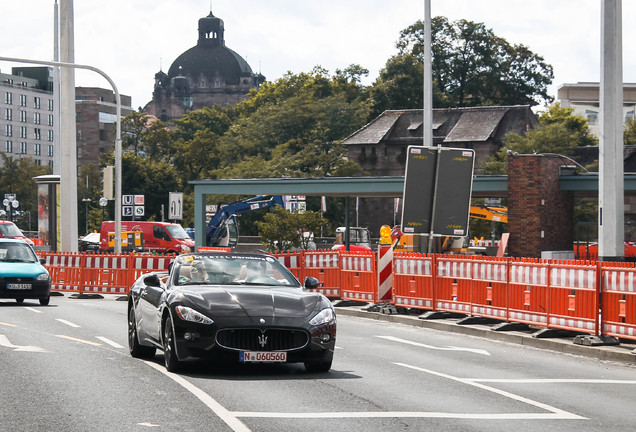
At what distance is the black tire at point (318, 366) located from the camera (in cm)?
1220

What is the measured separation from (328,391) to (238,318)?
1284 millimetres

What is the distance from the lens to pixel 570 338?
1744 cm

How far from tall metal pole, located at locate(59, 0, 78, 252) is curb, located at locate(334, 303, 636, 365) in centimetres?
1395

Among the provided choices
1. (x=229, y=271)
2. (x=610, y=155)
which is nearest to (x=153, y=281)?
(x=229, y=271)

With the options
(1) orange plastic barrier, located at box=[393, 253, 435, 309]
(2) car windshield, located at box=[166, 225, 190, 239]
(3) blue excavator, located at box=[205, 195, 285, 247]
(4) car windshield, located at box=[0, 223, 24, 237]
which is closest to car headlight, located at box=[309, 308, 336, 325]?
(1) orange plastic barrier, located at box=[393, 253, 435, 309]

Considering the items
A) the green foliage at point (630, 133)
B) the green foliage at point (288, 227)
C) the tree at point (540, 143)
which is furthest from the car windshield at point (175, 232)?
the green foliage at point (630, 133)

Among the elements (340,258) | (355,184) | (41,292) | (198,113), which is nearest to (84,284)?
(41,292)

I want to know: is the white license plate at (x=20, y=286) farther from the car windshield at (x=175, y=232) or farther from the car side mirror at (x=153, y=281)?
the car windshield at (x=175, y=232)

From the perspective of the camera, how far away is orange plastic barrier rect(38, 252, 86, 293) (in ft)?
109

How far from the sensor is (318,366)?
40.4 feet

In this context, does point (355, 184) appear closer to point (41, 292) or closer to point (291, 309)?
point (41, 292)

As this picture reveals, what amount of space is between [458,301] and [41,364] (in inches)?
389

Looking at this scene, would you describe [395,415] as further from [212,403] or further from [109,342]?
[109,342]

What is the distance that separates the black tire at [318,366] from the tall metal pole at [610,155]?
755cm
